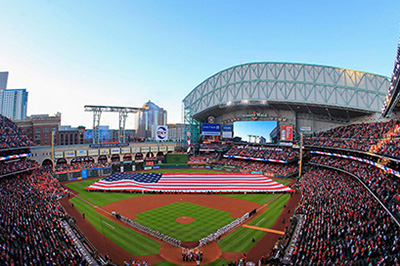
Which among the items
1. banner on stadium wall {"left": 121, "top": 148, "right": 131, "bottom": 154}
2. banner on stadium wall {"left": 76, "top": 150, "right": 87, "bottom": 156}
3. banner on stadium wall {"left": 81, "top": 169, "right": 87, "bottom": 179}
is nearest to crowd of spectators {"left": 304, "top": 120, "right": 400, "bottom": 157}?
banner on stadium wall {"left": 121, "top": 148, "right": 131, "bottom": 154}

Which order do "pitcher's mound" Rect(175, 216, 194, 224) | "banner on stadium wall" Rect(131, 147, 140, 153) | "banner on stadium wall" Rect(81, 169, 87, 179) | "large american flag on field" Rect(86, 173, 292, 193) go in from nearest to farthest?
"pitcher's mound" Rect(175, 216, 194, 224) → "large american flag on field" Rect(86, 173, 292, 193) → "banner on stadium wall" Rect(81, 169, 87, 179) → "banner on stadium wall" Rect(131, 147, 140, 153)

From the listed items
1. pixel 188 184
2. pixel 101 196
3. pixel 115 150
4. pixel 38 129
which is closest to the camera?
pixel 101 196

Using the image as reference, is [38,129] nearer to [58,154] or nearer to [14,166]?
[58,154]

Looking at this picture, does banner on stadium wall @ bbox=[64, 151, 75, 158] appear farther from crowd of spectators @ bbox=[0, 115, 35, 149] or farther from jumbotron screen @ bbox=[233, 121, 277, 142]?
jumbotron screen @ bbox=[233, 121, 277, 142]

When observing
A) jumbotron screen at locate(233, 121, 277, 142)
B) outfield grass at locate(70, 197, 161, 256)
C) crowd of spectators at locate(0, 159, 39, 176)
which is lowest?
outfield grass at locate(70, 197, 161, 256)

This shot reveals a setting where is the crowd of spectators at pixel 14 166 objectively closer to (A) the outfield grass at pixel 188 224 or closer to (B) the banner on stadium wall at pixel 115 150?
(A) the outfield grass at pixel 188 224

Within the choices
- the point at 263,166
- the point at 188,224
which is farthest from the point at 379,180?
the point at 263,166

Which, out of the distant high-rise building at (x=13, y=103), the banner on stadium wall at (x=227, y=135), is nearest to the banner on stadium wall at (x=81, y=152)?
the banner on stadium wall at (x=227, y=135)
